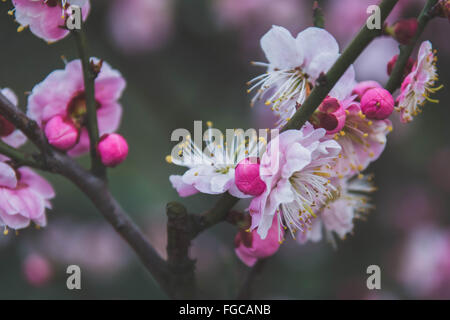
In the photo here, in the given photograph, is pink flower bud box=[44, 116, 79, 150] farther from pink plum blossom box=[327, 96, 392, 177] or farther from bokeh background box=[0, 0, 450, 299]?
bokeh background box=[0, 0, 450, 299]

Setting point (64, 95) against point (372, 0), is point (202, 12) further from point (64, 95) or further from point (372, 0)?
point (64, 95)

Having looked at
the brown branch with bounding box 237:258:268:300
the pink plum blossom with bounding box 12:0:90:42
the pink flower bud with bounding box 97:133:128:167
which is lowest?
the brown branch with bounding box 237:258:268:300


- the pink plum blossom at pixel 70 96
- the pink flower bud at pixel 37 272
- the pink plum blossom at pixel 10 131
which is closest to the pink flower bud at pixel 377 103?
the pink plum blossom at pixel 70 96

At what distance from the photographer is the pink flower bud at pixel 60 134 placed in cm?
74

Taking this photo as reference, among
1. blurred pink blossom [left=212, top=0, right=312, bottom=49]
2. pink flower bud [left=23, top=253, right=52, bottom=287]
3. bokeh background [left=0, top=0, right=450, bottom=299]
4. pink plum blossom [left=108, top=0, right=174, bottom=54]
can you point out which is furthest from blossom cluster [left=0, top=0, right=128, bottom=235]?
pink plum blossom [left=108, top=0, right=174, bottom=54]

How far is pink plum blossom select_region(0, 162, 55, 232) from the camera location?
0.72 meters

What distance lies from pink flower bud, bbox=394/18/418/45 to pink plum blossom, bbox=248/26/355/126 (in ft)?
0.24

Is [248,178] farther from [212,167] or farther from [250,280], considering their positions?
[250,280]

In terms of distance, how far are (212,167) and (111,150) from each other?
0.14m

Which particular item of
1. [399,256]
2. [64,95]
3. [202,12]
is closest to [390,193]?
[399,256]

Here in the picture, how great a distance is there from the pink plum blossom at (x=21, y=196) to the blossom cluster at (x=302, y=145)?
200 millimetres

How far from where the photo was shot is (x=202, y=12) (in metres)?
1.94

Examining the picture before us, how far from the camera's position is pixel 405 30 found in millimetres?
684

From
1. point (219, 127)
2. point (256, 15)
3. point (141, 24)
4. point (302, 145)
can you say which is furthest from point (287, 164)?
point (141, 24)
